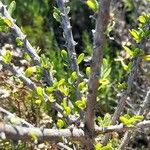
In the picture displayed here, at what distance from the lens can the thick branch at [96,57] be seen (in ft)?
2.64

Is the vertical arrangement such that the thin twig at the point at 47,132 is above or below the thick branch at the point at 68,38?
below

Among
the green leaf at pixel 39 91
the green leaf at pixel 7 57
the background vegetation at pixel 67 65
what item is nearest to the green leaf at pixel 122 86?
the background vegetation at pixel 67 65

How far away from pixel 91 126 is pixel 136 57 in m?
0.25

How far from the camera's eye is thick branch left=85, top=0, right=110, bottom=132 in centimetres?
81

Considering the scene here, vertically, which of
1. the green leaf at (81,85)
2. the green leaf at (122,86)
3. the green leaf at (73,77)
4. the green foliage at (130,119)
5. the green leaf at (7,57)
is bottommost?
the green foliage at (130,119)

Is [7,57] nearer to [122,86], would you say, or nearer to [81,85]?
[81,85]


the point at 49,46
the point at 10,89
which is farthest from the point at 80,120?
the point at 49,46

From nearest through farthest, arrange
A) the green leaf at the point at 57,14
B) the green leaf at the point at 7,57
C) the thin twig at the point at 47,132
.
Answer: the thin twig at the point at 47,132
the green leaf at the point at 7,57
the green leaf at the point at 57,14

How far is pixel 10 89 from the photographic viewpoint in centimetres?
157

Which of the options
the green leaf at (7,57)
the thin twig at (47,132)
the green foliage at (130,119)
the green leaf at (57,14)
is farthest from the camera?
the green leaf at (57,14)

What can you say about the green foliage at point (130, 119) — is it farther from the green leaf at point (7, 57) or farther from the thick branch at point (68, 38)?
the green leaf at point (7, 57)

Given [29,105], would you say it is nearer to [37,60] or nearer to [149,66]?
[37,60]

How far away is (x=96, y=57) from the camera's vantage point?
0.91 metres

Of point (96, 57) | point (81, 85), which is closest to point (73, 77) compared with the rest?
point (81, 85)
